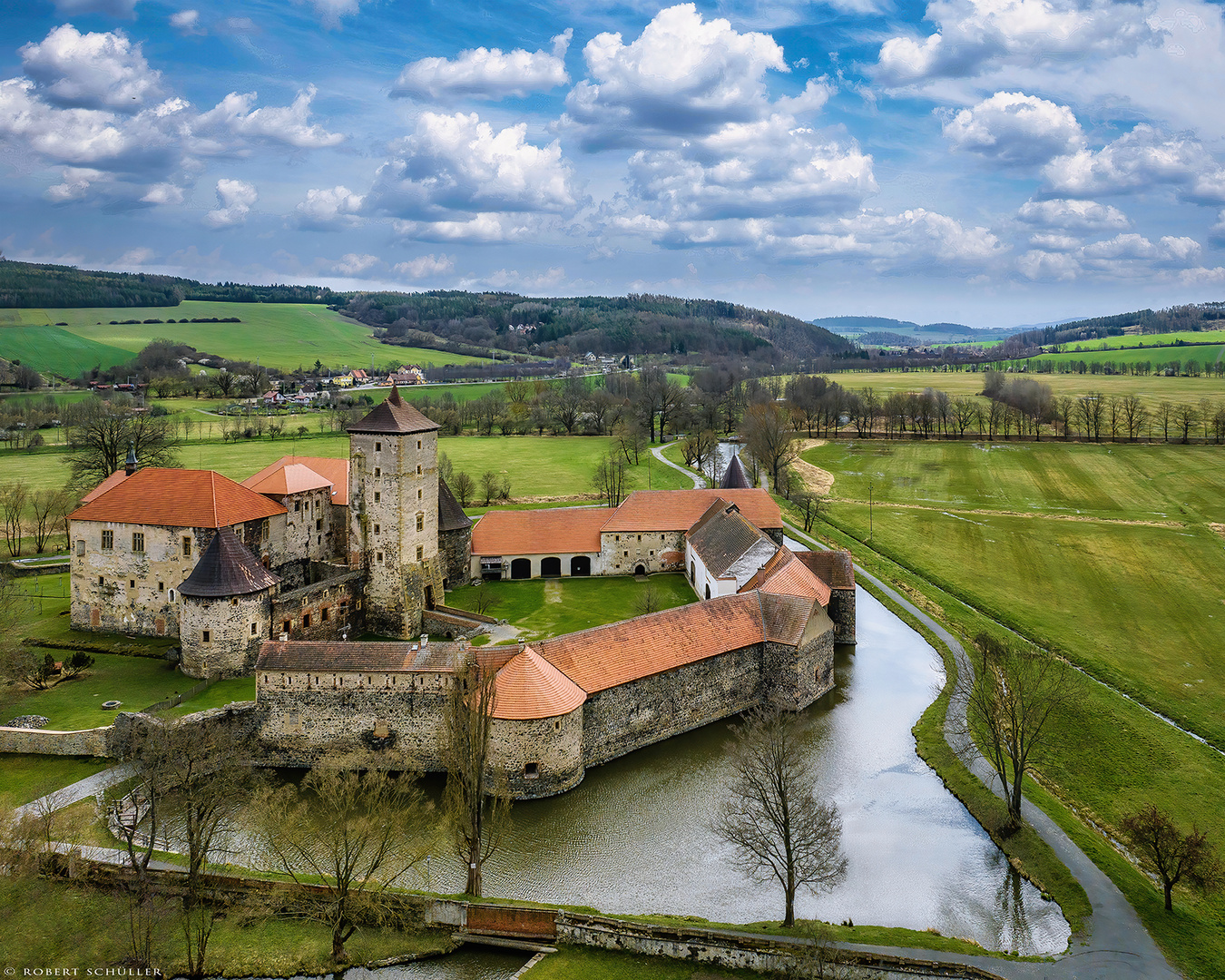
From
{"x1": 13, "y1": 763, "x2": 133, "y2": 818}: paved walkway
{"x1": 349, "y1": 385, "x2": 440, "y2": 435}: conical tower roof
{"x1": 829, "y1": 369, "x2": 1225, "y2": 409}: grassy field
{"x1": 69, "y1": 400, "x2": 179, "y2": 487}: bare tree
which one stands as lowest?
{"x1": 13, "y1": 763, "x2": 133, "y2": 818}: paved walkway

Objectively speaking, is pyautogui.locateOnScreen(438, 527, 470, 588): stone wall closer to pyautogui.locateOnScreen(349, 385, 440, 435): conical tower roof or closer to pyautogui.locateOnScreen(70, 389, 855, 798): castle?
pyautogui.locateOnScreen(70, 389, 855, 798): castle

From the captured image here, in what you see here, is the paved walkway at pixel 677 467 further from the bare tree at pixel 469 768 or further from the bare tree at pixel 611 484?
the bare tree at pixel 469 768

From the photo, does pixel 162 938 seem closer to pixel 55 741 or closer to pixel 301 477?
pixel 55 741

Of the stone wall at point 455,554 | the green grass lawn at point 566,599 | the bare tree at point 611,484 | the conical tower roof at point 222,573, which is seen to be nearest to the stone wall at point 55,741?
the conical tower roof at point 222,573

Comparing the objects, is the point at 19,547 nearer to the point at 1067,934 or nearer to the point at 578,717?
the point at 578,717

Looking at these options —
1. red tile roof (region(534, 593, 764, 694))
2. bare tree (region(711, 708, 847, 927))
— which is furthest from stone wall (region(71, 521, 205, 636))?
bare tree (region(711, 708, 847, 927))

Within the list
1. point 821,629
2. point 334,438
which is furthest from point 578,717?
point 334,438
